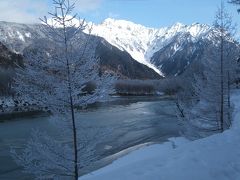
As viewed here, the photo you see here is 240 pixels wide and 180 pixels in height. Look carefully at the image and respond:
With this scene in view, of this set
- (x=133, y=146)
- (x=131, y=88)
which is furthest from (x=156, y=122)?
(x=131, y=88)

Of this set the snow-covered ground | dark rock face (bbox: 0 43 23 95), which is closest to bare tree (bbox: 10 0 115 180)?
the snow-covered ground

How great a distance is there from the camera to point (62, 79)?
1466 cm

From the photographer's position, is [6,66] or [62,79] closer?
[62,79]

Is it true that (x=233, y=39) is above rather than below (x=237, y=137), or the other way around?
above

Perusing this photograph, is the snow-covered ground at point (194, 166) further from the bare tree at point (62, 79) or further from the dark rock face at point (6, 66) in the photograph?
the dark rock face at point (6, 66)

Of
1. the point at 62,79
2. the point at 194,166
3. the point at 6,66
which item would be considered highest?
the point at 6,66

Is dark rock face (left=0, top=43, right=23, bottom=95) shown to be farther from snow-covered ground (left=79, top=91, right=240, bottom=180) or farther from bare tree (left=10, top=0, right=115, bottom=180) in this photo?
snow-covered ground (left=79, top=91, right=240, bottom=180)

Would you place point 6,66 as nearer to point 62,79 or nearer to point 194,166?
point 62,79

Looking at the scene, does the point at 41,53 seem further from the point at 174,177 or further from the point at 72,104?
the point at 174,177

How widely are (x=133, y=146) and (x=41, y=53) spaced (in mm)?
23466

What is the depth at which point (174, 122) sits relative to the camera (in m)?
56.3

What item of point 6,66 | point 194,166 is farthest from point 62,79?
point 6,66

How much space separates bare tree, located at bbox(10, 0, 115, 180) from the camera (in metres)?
14.5

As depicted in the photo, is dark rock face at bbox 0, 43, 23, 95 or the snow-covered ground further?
dark rock face at bbox 0, 43, 23, 95
